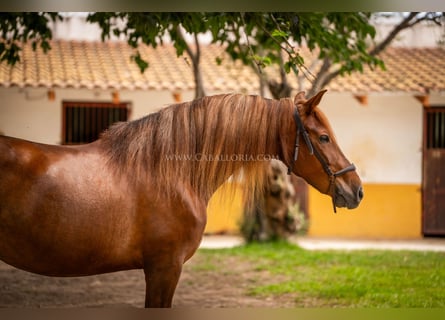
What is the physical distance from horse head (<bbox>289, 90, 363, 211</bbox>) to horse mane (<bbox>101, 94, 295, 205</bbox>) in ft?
0.27

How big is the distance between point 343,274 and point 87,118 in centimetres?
409

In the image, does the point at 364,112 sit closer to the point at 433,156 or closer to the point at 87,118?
the point at 433,156

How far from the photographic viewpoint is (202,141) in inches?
148

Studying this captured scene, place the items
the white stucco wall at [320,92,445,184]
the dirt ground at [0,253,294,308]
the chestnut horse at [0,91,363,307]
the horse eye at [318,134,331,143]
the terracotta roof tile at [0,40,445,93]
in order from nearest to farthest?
the chestnut horse at [0,91,363,307] → the horse eye at [318,134,331,143] → the dirt ground at [0,253,294,308] → the terracotta roof tile at [0,40,445,93] → the white stucco wall at [320,92,445,184]

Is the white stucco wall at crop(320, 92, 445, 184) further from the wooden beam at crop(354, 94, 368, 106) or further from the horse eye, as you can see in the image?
the horse eye

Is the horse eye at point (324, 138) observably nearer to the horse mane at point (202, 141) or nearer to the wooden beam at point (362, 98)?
the horse mane at point (202, 141)

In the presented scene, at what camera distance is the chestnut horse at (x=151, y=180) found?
347cm

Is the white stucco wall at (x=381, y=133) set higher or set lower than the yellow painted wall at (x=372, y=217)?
higher

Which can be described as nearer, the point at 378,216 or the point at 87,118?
the point at 87,118

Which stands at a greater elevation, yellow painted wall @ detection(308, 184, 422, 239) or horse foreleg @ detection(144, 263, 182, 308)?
horse foreleg @ detection(144, 263, 182, 308)

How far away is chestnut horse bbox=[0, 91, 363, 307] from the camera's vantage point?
137 inches

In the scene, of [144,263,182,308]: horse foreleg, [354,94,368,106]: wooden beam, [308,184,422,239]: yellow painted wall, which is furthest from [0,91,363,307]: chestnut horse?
[354,94,368,106]: wooden beam

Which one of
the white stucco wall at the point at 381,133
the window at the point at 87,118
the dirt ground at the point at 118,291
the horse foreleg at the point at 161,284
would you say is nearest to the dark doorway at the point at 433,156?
the white stucco wall at the point at 381,133

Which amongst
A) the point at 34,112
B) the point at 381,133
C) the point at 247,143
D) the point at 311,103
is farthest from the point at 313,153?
the point at 381,133
